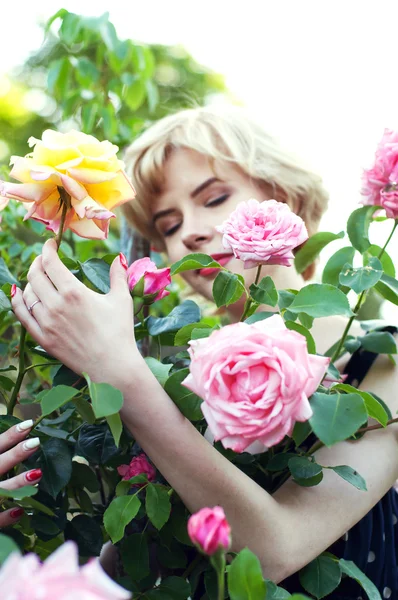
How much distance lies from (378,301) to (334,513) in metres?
7.06

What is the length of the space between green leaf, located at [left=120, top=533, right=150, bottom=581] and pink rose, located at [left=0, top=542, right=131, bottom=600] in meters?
0.46

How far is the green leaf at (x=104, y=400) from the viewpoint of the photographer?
0.52 meters

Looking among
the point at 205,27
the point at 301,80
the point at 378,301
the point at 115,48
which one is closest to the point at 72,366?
the point at 115,48

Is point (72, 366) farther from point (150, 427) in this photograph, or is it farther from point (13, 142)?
point (13, 142)

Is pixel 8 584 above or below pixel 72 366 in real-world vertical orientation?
above

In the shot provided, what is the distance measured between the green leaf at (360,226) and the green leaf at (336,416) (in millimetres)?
372

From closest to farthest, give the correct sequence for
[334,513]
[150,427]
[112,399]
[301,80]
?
[112,399] → [150,427] → [334,513] → [301,80]

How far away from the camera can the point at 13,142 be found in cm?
441

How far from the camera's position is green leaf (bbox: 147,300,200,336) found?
2.48 feet

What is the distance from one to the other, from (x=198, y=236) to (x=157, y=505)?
0.73 m

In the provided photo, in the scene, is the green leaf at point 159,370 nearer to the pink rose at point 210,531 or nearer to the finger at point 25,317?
the finger at point 25,317

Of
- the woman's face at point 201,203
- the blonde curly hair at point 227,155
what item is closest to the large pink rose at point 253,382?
the woman's face at point 201,203

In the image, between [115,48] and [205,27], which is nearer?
[115,48]

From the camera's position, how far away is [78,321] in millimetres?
665
